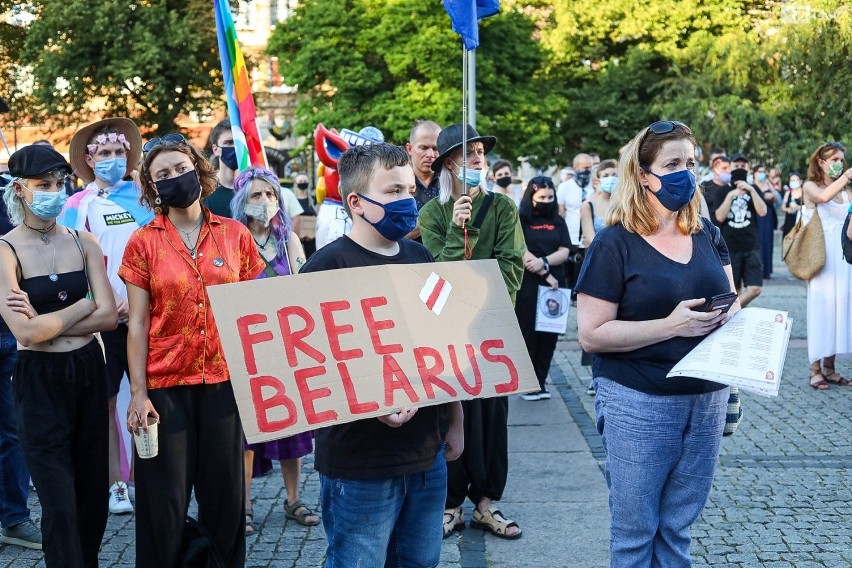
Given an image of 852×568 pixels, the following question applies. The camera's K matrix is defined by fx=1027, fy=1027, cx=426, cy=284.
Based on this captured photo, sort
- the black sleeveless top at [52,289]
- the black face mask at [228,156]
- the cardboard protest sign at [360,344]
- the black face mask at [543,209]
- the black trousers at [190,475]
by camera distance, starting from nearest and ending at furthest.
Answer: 1. the cardboard protest sign at [360,344]
2. the black trousers at [190,475]
3. the black sleeveless top at [52,289]
4. the black face mask at [228,156]
5. the black face mask at [543,209]

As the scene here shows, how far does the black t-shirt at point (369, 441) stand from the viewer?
3465 millimetres

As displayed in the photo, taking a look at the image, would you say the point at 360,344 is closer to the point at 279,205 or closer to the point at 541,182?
the point at 279,205

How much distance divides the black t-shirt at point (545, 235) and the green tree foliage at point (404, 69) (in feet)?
102

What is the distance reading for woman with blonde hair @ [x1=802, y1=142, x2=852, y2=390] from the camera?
923cm

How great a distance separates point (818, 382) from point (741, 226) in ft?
8.23

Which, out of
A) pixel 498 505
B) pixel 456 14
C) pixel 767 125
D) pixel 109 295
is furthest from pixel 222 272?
pixel 767 125

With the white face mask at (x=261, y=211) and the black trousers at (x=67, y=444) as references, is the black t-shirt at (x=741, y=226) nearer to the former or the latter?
the white face mask at (x=261, y=211)

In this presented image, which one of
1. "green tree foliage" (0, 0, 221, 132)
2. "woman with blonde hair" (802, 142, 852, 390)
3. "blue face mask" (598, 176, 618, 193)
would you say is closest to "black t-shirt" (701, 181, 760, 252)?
"woman with blonde hair" (802, 142, 852, 390)

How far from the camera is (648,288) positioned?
11.8ft

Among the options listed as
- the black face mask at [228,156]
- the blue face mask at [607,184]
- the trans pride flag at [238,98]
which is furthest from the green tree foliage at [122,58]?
the black face mask at [228,156]

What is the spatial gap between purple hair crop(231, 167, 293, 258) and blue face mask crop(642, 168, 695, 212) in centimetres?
272

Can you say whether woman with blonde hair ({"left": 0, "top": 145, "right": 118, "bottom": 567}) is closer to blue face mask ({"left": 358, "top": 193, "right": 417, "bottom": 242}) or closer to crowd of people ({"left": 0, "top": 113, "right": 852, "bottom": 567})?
crowd of people ({"left": 0, "top": 113, "right": 852, "bottom": 567})

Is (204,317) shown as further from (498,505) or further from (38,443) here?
(498,505)

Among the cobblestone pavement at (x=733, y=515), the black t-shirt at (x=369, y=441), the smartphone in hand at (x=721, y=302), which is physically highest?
the smartphone in hand at (x=721, y=302)
